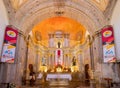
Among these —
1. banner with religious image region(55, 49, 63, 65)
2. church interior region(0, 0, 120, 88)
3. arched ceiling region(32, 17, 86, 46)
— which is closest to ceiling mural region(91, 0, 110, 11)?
church interior region(0, 0, 120, 88)

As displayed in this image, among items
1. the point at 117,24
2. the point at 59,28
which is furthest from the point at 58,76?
the point at 59,28

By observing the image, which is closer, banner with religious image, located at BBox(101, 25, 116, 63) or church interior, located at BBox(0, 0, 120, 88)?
banner with religious image, located at BBox(101, 25, 116, 63)

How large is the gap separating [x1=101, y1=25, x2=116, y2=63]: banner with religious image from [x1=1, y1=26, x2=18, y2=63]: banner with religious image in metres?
6.40

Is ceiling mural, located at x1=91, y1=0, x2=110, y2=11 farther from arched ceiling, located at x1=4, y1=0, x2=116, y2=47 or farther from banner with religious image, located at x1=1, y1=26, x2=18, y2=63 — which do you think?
banner with religious image, located at x1=1, y1=26, x2=18, y2=63

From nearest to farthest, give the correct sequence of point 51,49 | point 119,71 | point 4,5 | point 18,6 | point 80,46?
point 119,71, point 4,5, point 18,6, point 80,46, point 51,49

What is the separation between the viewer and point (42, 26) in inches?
734

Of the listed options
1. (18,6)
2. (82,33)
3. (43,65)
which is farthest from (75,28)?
(18,6)

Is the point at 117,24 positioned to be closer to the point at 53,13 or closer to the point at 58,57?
the point at 53,13

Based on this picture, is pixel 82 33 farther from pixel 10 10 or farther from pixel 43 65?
pixel 10 10

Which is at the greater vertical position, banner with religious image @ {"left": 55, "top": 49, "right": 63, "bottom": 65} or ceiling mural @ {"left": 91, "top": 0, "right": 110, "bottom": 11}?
ceiling mural @ {"left": 91, "top": 0, "right": 110, "bottom": 11}

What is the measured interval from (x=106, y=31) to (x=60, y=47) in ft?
32.8

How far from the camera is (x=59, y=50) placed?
18.2 metres

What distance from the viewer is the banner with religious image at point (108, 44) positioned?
8.75 m

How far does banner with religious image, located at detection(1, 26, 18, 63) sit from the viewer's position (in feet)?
28.4
